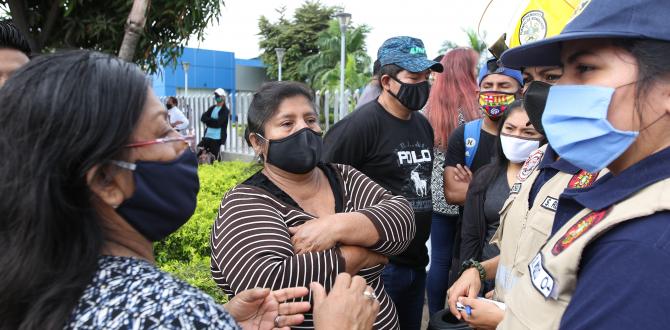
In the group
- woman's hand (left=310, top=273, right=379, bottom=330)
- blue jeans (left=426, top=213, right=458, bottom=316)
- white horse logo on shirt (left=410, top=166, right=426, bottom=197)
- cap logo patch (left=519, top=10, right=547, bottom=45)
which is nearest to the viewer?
woman's hand (left=310, top=273, right=379, bottom=330)

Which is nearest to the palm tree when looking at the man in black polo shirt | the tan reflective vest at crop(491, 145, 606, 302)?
the man in black polo shirt

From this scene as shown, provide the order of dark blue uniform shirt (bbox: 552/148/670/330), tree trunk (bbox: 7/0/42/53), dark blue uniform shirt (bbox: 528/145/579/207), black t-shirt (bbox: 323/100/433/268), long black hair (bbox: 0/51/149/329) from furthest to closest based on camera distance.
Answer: tree trunk (bbox: 7/0/42/53)
black t-shirt (bbox: 323/100/433/268)
dark blue uniform shirt (bbox: 528/145/579/207)
long black hair (bbox: 0/51/149/329)
dark blue uniform shirt (bbox: 552/148/670/330)

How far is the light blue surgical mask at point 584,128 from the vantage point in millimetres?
1105

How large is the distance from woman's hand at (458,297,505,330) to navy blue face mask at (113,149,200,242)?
3.53 ft

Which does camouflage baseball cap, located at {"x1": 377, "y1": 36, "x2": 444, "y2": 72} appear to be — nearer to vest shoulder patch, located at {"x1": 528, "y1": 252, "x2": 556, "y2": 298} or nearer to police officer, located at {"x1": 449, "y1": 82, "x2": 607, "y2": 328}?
police officer, located at {"x1": 449, "y1": 82, "x2": 607, "y2": 328}

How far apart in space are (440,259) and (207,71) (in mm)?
40860

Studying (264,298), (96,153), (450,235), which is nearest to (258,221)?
(264,298)

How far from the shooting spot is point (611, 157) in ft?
3.67

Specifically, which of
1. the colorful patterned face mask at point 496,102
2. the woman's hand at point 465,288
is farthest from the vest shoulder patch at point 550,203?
the colorful patterned face mask at point 496,102

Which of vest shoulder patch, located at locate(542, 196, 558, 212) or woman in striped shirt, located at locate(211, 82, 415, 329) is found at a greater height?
vest shoulder patch, located at locate(542, 196, 558, 212)

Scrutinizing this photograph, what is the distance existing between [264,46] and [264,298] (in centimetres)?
4526

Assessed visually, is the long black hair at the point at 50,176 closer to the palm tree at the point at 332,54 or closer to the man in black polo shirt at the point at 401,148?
the man in black polo shirt at the point at 401,148

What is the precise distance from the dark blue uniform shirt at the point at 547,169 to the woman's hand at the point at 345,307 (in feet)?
2.40

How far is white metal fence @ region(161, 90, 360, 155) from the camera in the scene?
11078mm
